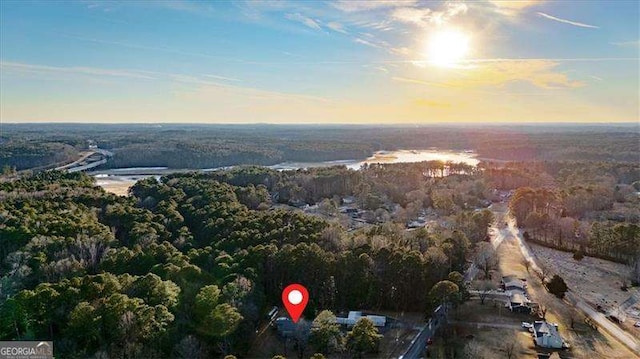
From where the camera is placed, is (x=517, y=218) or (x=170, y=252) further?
(x=517, y=218)

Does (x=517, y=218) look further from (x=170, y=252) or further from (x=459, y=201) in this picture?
(x=170, y=252)

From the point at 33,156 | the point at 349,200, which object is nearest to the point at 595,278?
the point at 349,200

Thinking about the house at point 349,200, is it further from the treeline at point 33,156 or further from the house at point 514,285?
the treeline at point 33,156

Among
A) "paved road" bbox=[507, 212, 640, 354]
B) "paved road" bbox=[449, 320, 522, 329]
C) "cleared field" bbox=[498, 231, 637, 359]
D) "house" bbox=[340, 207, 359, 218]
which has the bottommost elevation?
"paved road" bbox=[507, 212, 640, 354]

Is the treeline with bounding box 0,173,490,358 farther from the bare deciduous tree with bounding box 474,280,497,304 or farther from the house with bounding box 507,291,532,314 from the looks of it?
the house with bounding box 507,291,532,314

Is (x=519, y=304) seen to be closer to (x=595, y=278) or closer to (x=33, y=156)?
(x=595, y=278)

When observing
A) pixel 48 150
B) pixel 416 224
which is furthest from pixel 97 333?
pixel 48 150

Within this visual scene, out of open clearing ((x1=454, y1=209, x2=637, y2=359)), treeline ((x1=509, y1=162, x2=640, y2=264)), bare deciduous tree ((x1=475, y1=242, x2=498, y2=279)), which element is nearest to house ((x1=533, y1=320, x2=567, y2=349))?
open clearing ((x1=454, y1=209, x2=637, y2=359))
